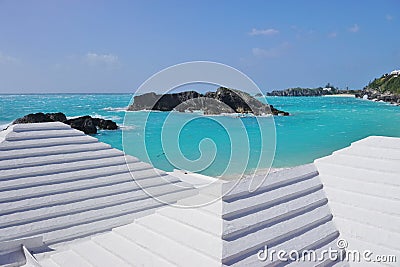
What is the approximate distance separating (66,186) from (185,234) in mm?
2726

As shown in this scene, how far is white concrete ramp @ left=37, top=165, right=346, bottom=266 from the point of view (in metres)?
3.03

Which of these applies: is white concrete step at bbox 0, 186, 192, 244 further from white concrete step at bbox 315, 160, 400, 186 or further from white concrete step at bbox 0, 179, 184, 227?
white concrete step at bbox 315, 160, 400, 186

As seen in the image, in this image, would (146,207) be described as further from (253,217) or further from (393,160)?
(393,160)

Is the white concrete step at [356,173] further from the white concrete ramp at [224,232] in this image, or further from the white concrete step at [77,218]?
the white concrete step at [77,218]

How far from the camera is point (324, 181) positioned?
438cm

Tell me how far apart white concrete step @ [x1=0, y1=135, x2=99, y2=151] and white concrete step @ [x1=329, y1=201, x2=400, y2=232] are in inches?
167

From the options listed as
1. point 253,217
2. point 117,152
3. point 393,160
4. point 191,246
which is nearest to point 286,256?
point 253,217

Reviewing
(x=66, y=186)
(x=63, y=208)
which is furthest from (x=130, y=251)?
(x=66, y=186)

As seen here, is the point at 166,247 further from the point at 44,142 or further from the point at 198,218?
the point at 44,142

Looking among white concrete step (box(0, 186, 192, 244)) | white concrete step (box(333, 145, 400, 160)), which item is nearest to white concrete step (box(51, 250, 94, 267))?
white concrete step (box(0, 186, 192, 244))

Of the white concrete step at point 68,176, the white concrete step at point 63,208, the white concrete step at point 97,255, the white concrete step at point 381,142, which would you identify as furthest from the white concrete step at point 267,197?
the white concrete step at point 68,176

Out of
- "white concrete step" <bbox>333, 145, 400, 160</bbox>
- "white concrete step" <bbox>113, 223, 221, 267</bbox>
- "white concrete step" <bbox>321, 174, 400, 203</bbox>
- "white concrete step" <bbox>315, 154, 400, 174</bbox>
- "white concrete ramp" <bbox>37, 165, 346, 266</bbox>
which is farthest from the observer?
"white concrete step" <bbox>333, 145, 400, 160</bbox>

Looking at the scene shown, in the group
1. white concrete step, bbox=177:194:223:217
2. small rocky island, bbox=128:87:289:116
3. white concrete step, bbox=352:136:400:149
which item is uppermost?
small rocky island, bbox=128:87:289:116

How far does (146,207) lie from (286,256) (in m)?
2.72
